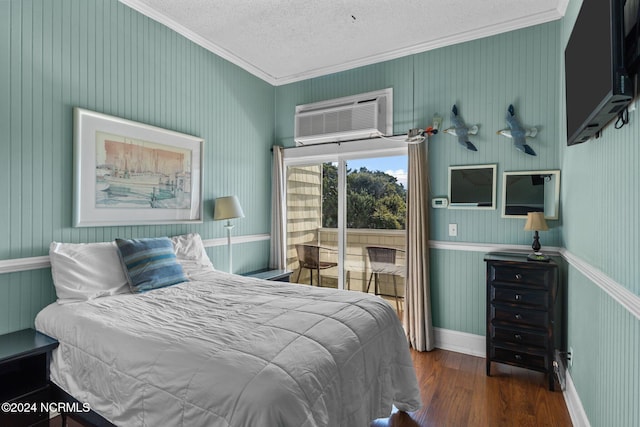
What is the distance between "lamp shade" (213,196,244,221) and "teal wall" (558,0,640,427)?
2776 mm

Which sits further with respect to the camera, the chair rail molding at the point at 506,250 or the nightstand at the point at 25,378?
the nightstand at the point at 25,378

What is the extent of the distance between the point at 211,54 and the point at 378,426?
11.8 ft

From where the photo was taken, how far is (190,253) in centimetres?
299

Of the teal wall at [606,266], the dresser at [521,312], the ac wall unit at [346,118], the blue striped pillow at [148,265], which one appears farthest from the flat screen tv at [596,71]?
the blue striped pillow at [148,265]

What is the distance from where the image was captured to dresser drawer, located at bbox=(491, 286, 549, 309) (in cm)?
253

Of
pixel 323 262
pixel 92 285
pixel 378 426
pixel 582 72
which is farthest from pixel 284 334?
pixel 323 262

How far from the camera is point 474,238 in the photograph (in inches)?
126

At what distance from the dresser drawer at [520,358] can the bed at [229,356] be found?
1017 mm

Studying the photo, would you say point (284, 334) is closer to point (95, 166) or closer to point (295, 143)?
point (95, 166)

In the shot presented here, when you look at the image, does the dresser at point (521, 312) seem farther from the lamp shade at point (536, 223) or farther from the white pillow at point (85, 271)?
the white pillow at point (85, 271)

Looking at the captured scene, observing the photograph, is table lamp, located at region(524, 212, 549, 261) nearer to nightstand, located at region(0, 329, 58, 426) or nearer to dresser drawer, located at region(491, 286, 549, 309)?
dresser drawer, located at region(491, 286, 549, 309)

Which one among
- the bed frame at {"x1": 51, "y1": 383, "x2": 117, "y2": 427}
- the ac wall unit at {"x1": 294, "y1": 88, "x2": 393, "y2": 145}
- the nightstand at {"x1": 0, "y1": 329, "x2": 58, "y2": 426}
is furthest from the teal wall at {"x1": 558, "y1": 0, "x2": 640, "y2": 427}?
the nightstand at {"x1": 0, "y1": 329, "x2": 58, "y2": 426}

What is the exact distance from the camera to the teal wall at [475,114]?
291 centimetres

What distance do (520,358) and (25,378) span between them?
3.33 metres
